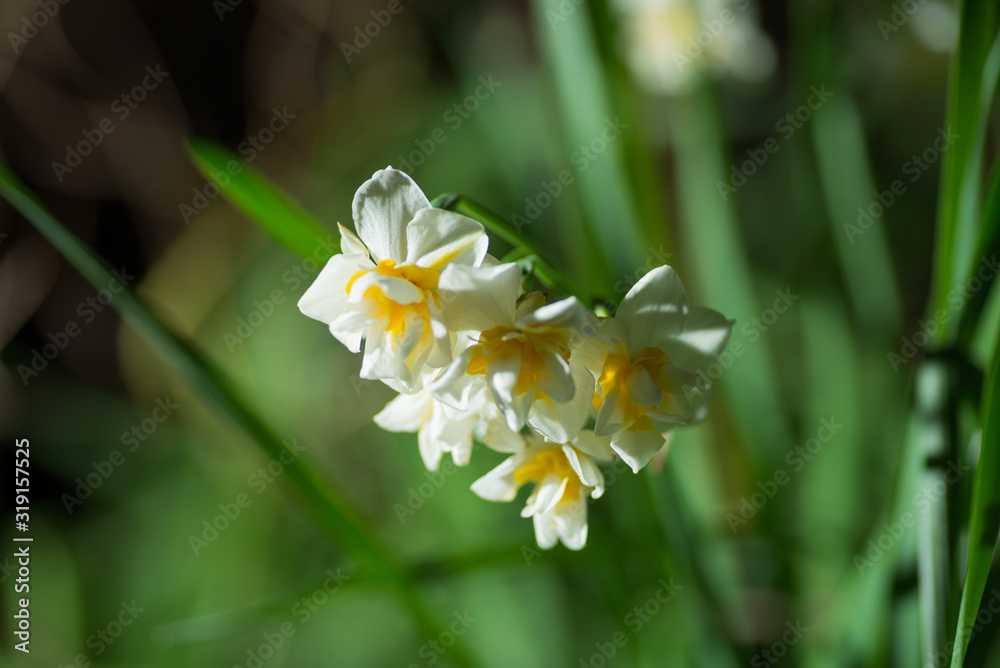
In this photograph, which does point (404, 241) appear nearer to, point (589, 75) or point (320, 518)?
point (320, 518)

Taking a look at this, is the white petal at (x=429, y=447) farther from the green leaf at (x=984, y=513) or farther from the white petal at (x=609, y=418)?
the green leaf at (x=984, y=513)

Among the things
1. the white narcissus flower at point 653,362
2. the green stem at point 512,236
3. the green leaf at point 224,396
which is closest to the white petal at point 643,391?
the white narcissus flower at point 653,362

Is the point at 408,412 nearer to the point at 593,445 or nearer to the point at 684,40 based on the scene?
the point at 593,445

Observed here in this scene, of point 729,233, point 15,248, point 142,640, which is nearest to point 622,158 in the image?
point 729,233

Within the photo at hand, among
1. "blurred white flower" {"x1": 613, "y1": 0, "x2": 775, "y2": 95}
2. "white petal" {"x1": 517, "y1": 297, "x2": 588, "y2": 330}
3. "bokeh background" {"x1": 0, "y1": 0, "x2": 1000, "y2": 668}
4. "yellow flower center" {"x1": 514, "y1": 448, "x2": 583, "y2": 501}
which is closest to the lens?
"white petal" {"x1": 517, "y1": 297, "x2": 588, "y2": 330}

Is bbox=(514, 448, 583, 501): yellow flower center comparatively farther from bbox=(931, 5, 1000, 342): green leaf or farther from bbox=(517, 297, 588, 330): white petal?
bbox=(931, 5, 1000, 342): green leaf

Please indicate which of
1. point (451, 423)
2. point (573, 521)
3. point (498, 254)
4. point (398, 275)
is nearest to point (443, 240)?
point (398, 275)

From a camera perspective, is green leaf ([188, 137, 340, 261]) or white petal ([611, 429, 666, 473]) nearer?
white petal ([611, 429, 666, 473])

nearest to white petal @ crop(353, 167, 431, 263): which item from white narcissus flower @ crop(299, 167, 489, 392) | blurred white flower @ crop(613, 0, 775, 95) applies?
white narcissus flower @ crop(299, 167, 489, 392)

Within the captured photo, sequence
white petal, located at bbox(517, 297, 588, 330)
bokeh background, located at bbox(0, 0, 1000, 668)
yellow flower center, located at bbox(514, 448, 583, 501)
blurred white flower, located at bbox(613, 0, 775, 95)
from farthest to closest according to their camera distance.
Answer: blurred white flower, located at bbox(613, 0, 775, 95), bokeh background, located at bbox(0, 0, 1000, 668), yellow flower center, located at bbox(514, 448, 583, 501), white petal, located at bbox(517, 297, 588, 330)
